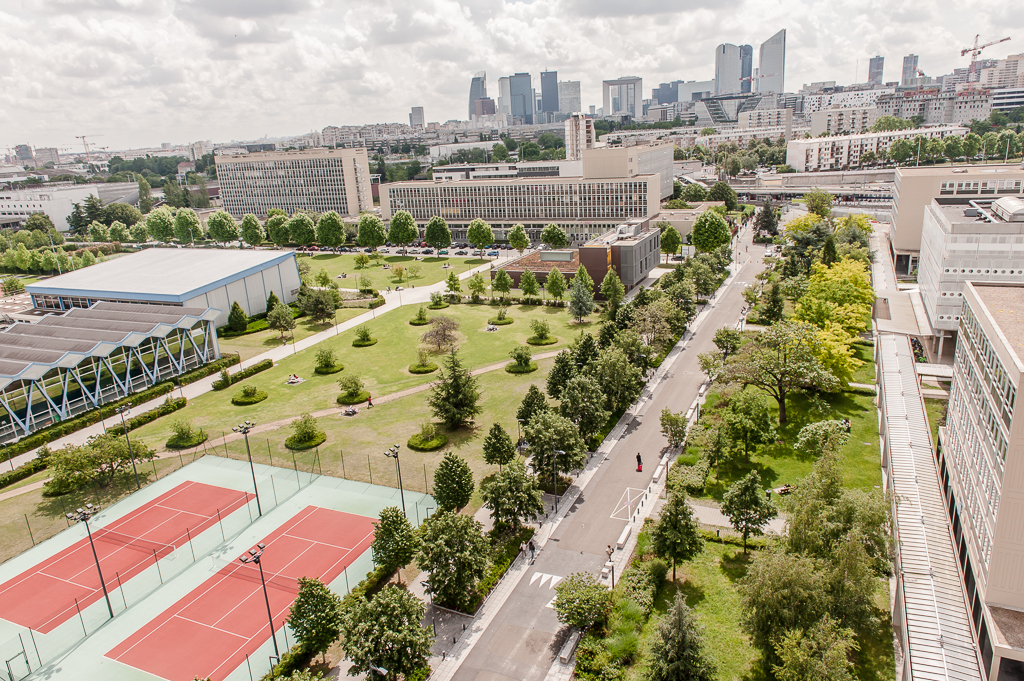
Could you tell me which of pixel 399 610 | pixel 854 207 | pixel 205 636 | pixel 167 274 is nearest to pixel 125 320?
pixel 167 274

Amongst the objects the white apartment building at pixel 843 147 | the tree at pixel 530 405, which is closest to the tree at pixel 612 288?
the tree at pixel 530 405

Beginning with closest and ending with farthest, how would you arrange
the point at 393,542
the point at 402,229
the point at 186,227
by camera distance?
the point at 393,542, the point at 402,229, the point at 186,227

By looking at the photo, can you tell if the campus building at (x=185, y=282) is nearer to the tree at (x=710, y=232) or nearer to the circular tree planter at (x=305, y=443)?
the circular tree planter at (x=305, y=443)

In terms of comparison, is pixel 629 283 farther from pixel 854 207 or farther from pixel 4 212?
pixel 4 212

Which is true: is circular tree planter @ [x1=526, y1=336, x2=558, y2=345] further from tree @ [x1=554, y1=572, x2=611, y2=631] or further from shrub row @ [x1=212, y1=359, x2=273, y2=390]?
tree @ [x1=554, y1=572, x2=611, y2=631]

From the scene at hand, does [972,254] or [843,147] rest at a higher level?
[843,147]

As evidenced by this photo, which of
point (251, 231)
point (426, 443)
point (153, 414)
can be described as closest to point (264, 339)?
point (153, 414)

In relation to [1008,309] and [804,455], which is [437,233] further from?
[1008,309]
